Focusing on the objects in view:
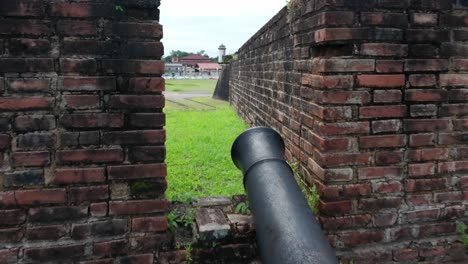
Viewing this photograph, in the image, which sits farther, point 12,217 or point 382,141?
point 382,141

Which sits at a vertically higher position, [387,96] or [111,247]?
[387,96]

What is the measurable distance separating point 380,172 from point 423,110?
49cm

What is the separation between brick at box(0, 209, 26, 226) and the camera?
229 cm

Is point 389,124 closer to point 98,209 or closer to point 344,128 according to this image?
point 344,128

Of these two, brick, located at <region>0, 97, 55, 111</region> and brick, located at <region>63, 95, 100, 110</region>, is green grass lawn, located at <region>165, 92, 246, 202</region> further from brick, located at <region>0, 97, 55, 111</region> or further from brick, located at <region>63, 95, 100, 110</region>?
brick, located at <region>0, 97, 55, 111</region>

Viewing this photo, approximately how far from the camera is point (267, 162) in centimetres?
249

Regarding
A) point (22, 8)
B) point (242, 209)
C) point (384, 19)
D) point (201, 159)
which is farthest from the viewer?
point (201, 159)

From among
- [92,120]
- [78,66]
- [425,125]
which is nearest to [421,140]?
[425,125]

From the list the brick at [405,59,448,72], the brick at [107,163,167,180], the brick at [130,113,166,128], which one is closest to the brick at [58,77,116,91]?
the brick at [130,113,166,128]

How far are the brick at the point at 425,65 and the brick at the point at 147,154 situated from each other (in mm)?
1613

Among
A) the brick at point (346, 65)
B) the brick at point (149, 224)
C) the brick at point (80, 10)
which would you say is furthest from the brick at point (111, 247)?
the brick at point (346, 65)

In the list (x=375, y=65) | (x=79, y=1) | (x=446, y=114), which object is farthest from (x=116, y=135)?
(x=446, y=114)

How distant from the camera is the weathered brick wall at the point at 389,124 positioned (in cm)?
254

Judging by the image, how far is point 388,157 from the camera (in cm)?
267
